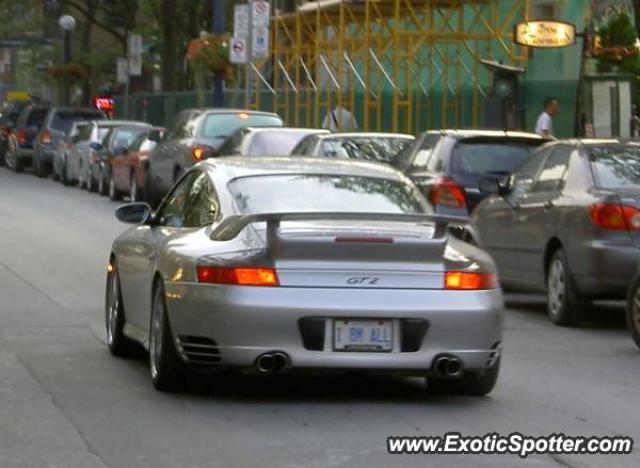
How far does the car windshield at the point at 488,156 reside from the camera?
18406mm

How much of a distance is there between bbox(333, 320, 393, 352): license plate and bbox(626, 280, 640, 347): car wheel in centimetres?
374

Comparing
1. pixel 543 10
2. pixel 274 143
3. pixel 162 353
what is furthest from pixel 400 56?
pixel 162 353

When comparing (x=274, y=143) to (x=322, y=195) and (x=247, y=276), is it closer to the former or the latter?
(x=322, y=195)

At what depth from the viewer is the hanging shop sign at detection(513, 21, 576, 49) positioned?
91.1ft

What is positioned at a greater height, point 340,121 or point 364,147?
point 364,147

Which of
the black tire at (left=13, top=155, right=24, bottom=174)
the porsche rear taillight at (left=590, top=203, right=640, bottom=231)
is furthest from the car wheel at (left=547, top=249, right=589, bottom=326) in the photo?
the black tire at (left=13, top=155, right=24, bottom=174)

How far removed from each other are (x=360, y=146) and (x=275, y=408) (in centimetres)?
1236

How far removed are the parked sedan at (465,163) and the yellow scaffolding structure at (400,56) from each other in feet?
55.3

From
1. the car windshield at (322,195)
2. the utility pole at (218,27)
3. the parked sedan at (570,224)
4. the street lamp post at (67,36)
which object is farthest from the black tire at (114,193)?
the street lamp post at (67,36)

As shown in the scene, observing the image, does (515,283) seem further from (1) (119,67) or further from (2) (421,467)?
(1) (119,67)

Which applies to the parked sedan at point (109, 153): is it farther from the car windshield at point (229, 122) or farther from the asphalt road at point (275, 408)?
the asphalt road at point (275, 408)

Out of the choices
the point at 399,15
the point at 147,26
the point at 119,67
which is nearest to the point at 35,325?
the point at 399,15

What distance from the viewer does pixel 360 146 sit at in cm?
2217

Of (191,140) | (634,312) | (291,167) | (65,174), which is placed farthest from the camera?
(65,174)
